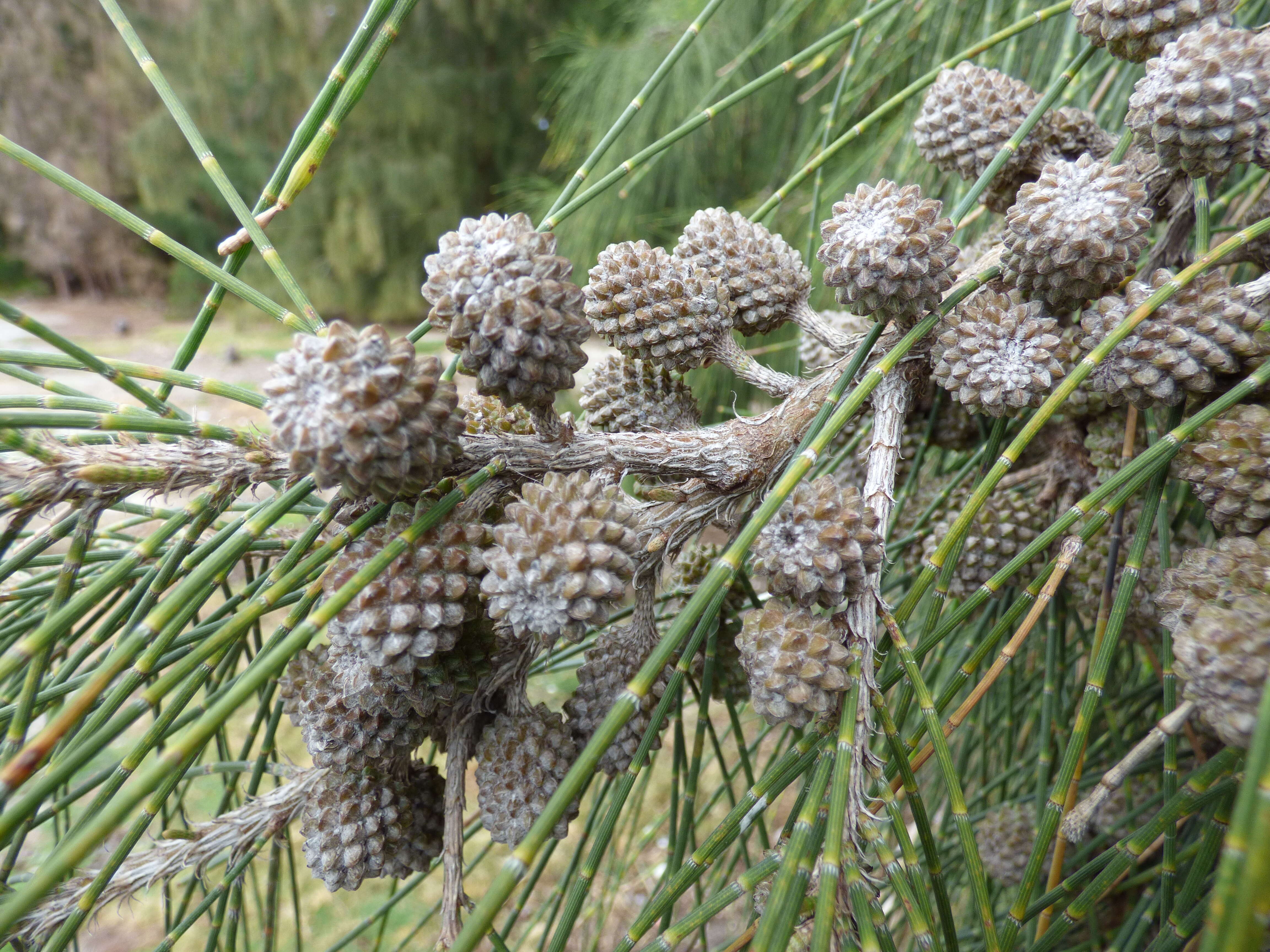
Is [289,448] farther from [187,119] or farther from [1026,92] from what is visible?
[1026,92]

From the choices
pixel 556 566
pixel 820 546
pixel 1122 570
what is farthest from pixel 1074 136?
pixel 556 566

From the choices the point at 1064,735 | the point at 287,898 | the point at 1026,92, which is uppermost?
the point at 1026,92

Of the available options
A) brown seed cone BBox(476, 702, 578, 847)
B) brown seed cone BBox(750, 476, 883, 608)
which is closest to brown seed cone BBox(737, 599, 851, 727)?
brown seed cone BBox(750, 476, 883, 608)

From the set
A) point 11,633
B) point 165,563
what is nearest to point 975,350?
point 165,563

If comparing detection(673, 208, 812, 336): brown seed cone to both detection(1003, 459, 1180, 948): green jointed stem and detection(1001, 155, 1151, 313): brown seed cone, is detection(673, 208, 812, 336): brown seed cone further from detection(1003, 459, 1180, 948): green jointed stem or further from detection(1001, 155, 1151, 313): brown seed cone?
detection(1003, 459, 1180, 948): green jointed stem

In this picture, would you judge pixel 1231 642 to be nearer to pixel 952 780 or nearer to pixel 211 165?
pixel 952 780

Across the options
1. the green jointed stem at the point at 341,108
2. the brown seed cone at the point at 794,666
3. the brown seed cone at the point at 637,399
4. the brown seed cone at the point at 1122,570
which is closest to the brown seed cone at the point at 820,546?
the brown seed cone at the point at 794,666
